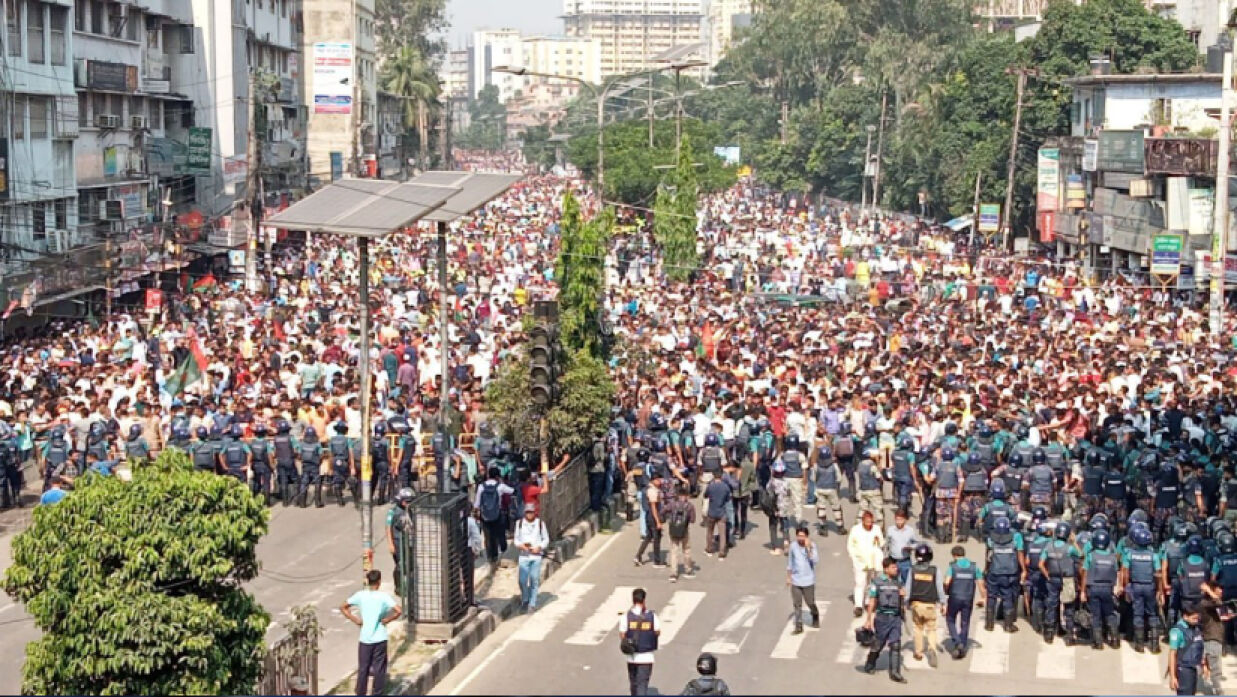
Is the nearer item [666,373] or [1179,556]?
[1179,556]

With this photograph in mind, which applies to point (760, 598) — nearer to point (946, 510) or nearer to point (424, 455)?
point (946, 510)

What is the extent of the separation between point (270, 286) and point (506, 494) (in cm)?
2399

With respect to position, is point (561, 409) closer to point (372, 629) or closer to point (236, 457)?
point (236, 457)

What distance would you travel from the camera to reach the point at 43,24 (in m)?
40.2

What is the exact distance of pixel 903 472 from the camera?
2092 cm

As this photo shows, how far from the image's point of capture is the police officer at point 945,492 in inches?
799

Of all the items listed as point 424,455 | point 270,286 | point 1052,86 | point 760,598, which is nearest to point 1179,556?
point 760,598

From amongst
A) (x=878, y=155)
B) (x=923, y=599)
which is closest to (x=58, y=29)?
(x=923, y=599)

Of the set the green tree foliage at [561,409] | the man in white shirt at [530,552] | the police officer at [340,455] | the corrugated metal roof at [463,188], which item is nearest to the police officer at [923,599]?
the man in white shirt at [530,552]

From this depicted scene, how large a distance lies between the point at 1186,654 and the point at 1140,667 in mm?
1174

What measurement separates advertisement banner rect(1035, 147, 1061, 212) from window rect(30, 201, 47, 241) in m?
30.4

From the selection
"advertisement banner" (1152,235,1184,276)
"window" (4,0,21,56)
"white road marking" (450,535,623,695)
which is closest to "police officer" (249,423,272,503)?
"white road marking" (450,535,623,695)

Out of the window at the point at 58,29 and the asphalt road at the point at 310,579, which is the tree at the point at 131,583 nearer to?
the asphalt road at the point at 310,579

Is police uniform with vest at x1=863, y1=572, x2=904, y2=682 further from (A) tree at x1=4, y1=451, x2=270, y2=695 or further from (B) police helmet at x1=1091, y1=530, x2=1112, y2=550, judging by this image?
(A) tree at x1=4, y1=451, x2=270, y2=695
